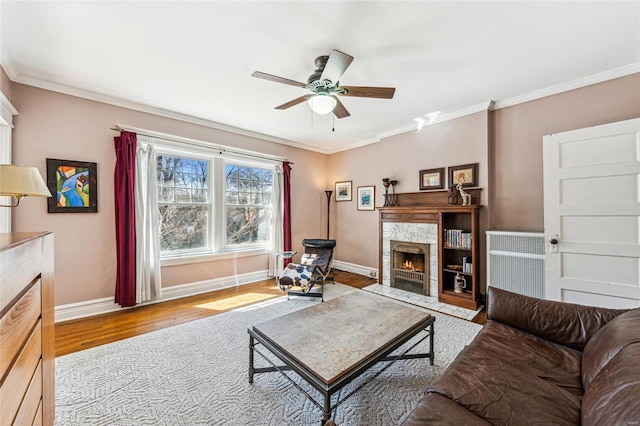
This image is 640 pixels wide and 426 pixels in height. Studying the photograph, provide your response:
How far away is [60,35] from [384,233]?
4.32m

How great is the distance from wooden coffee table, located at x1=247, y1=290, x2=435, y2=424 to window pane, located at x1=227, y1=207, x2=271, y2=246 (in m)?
2.65

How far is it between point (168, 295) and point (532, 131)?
5.29 metres

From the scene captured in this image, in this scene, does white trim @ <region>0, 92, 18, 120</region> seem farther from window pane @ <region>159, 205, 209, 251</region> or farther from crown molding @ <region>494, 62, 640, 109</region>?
crown molding @ <region>494, 62, 640, 109</region>

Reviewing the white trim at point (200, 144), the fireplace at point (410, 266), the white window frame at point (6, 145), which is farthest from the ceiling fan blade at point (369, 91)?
the white window frame at point (6, 145)

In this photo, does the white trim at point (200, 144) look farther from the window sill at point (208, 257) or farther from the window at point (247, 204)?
the window sill at point (208, 257)

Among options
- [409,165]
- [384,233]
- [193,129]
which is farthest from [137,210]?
[409,165]

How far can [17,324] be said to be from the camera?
2.85 ft

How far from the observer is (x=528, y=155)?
3.16 metres

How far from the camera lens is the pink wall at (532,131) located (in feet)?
8.64

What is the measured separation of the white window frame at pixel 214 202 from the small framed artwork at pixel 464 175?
3.15 meters

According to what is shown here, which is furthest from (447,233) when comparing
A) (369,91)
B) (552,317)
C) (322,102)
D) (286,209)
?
(286,209)

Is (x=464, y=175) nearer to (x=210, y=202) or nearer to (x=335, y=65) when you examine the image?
(x=335, y=65)

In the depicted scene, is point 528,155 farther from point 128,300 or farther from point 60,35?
point 128,300

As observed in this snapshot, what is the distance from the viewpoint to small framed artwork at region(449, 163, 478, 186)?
3.49m
